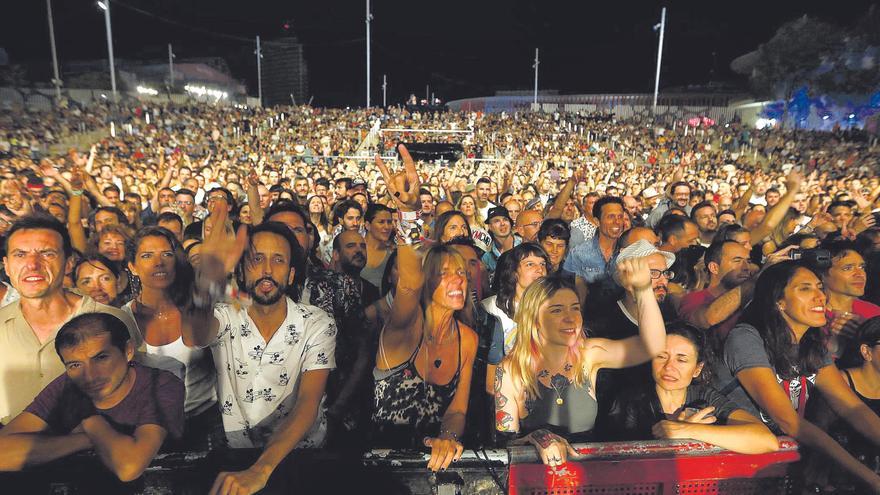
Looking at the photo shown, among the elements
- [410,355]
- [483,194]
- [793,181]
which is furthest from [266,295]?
[483,194]

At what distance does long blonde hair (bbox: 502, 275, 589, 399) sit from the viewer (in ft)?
7.52

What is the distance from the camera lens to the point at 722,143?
2803cm

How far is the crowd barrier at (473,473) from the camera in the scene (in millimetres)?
1794

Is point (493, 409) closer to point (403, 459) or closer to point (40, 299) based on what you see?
point (403, 459)

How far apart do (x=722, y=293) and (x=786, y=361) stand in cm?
93

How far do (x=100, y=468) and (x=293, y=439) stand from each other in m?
0.65

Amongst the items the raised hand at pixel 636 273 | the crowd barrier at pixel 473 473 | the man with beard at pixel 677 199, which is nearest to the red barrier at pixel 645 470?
the crowd barrier at pixel 473 473

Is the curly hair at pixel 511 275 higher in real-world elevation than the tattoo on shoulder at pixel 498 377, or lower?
higher

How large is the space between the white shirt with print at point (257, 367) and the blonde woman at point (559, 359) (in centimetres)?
84

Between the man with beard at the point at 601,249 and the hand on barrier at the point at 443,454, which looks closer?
Answer: the hand on barrier at the point at 443,454

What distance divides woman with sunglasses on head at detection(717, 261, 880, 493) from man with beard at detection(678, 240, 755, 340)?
0.74 feet

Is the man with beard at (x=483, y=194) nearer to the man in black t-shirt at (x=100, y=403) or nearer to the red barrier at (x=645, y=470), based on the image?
the red barrier at (x=645, y=470)

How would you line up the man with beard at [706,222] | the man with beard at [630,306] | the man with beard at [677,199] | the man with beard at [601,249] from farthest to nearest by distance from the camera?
the man with beard at [677,199] < the man with beard at [706,222] < the man with beard at [601,249] < the man with beard at [630,306]

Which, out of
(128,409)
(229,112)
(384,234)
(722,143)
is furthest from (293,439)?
(229,112)
